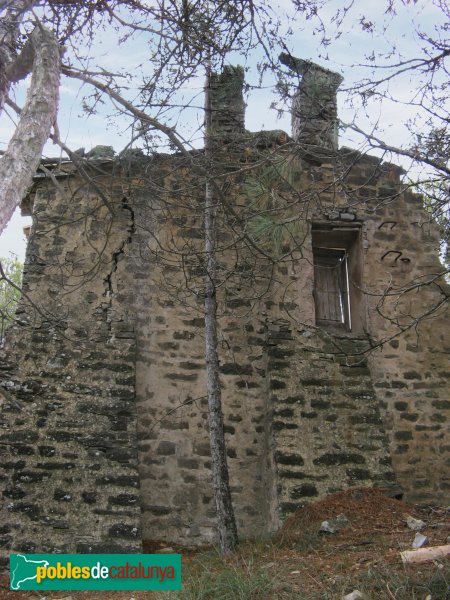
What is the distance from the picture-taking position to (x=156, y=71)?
6297 millimetres

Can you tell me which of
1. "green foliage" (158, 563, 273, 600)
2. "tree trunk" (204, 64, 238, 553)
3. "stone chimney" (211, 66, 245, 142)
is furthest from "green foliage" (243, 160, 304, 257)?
"green foliage" (158, 563, 273, 600)

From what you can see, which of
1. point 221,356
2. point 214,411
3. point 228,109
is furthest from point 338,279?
point 214,411

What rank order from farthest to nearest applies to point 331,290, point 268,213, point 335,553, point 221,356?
point 331,290 → point 221,356 → point 268,213 → point 335,553

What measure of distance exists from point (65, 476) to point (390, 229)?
4.32 metres

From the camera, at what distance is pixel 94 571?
5.83 metres

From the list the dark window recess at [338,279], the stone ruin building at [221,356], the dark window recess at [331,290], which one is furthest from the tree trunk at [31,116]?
the dark window recess at [331,290]

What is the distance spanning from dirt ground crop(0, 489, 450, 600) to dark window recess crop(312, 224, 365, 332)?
2185 mm

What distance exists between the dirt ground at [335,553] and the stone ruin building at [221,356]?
0.28m

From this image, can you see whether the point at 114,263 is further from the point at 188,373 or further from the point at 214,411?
the point at 214,411

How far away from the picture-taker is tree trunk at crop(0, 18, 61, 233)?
15.7ft

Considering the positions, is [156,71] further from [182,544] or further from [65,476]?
[182,544]

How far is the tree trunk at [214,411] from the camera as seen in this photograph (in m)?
6.14

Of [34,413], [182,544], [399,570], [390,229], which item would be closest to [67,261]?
[34,413]

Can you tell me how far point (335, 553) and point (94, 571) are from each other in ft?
5.76
